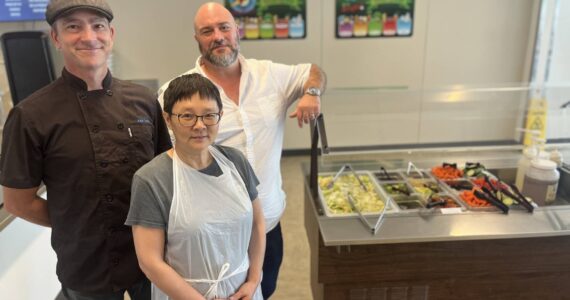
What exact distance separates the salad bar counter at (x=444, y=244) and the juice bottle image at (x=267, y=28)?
114 inches

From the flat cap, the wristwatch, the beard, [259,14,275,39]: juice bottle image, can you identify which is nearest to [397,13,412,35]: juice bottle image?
[259,14,275,39]: juice bottle image

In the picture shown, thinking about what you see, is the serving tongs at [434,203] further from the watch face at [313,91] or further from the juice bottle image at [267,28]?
the juice bottle image at [267,28]

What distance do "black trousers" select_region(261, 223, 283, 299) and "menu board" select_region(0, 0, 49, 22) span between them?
2887mm

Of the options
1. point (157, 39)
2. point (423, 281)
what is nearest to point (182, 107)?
point (423, 281)

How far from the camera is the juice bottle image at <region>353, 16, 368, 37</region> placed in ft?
13.8

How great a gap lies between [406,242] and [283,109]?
0.66 metres

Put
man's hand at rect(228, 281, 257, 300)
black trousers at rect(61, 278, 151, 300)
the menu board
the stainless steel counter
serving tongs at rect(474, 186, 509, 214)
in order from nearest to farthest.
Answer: man's hand at rect(228, 281, 257, 300) → black trousers at rect(61, 278, 151, 300) → the stainless steel counter → serving tongs at rect(474, 186, 509, 214) → the menu board

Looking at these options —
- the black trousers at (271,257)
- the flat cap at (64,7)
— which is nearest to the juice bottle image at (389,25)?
the black trousers at (271,257)

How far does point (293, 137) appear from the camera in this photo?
14.9 feet

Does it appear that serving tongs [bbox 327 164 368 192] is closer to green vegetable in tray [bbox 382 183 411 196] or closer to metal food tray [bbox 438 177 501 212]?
green vegetable in tray [bbox 382 183 411 196]

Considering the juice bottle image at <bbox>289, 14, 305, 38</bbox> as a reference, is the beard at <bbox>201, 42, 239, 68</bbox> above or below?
Answer: below

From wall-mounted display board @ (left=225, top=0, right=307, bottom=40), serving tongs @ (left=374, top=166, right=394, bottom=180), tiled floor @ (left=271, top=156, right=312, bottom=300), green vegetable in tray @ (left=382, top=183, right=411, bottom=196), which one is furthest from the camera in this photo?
wall-mounted display board @ (left=225, top=0, right=307, bottom=40)

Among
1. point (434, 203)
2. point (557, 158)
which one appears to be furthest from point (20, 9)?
point (557, 158)

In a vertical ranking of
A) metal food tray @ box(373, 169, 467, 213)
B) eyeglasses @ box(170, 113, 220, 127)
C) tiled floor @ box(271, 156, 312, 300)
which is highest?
eyeglasses @ box(170, 113, 220, 127)
